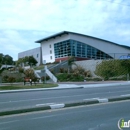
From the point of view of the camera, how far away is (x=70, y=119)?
7.60 meters

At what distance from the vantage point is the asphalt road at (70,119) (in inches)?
261

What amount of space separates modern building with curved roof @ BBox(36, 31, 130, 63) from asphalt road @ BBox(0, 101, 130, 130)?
172ft

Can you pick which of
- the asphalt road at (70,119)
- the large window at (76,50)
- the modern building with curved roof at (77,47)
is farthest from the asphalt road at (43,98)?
the large window at (76,50)

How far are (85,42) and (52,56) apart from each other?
11281 millimetres

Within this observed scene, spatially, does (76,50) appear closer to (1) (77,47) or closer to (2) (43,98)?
(1) (77,47)

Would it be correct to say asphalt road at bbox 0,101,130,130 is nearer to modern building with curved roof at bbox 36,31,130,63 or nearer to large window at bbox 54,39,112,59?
modern building with curved roof at bbox 36,31,130,63

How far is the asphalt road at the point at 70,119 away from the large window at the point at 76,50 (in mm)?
52851

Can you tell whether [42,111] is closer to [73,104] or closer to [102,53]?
[73,104]

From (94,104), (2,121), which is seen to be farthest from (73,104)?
(2,121)

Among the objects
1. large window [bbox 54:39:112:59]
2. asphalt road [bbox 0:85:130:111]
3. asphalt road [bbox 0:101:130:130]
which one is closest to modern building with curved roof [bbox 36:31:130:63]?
large window [bbox 54:39:112:59]

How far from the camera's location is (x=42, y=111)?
9070 millimetres

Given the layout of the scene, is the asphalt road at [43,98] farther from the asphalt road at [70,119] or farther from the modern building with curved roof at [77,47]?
the modern building with curved roof at [77,47]

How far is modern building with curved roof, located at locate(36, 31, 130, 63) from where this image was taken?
209ft

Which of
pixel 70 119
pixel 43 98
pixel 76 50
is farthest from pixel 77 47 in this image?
pixel 70 119
